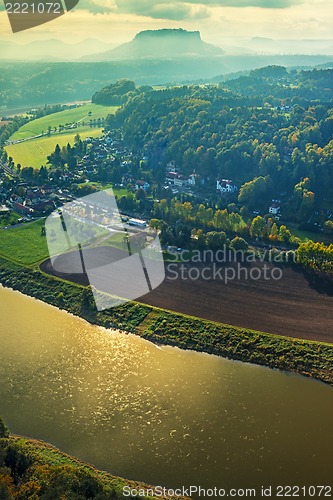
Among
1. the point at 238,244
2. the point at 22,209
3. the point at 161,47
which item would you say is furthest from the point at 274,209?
the point at 161,47

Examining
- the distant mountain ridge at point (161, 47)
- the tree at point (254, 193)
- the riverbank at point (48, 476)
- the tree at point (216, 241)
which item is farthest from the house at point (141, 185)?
the distant mountain ridge at point (161, 47)

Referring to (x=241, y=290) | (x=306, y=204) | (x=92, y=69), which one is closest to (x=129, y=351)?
(x=241, y=290)

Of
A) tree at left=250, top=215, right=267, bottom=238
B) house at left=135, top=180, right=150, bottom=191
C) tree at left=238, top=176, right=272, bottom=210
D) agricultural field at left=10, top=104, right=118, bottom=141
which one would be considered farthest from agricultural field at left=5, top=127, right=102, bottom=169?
tree at left=250, top=215, right=267, bottom=238

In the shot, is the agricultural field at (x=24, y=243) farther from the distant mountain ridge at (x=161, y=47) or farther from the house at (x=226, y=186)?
the distant mountain ridge at (x=161, y=47)

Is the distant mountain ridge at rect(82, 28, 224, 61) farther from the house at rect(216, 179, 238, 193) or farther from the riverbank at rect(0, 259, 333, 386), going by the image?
the riverbank at rect(0, 259, 333, 386)

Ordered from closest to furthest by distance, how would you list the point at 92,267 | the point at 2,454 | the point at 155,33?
1. the point at 2,454
2. the point at 92,267
3. the point at 155,33

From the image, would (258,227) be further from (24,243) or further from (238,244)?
(24,243)

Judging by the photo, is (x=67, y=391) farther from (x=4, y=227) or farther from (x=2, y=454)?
(x=4, y=227)
